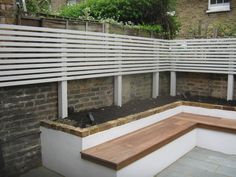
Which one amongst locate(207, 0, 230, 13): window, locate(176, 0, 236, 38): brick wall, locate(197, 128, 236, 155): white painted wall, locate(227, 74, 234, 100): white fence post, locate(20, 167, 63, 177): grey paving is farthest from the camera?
locate(207, 0, 230, 13): window

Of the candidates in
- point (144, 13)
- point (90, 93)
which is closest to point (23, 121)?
point (90, 93)

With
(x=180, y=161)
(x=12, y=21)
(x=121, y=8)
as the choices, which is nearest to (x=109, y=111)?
(x=180, y=161)

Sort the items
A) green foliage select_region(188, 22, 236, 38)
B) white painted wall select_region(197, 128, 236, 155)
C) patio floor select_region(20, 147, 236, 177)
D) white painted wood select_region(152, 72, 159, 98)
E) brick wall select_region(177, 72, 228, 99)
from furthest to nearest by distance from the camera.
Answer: green foliage select_region(188, 22, 236, 38) < white painted wood select_region(152, 72, 159, 98) < brick wall select_region(177, 72, 228, 99) < white painted wall select_region(197, 128, 236, 155) < patio floor select_region(20, 147, 236, 177)

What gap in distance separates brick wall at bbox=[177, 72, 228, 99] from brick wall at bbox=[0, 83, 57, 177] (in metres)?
3.57

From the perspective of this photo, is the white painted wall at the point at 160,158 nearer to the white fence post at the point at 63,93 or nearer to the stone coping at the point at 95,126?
the stone coping at the point at 95,126

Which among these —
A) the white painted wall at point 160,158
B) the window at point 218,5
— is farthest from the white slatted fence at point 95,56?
the window at point 218,5

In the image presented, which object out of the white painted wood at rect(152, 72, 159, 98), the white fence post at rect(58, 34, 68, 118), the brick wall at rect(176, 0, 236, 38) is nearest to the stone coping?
the white fence post at rect(58, 34, 68, 118)

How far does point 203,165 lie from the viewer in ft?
13.6

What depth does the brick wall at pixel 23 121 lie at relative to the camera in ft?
11.4

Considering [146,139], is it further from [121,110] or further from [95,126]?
[121,110]

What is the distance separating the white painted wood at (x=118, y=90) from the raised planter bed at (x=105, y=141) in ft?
2.09

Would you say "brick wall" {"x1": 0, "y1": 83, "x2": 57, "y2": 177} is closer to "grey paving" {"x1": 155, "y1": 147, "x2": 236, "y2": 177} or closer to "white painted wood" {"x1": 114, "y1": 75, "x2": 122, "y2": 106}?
"white painted wood" {"x1": 114, "y1": 75, "x2": 122, "y2": 106}

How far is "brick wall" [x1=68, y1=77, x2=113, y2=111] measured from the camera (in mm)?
4367

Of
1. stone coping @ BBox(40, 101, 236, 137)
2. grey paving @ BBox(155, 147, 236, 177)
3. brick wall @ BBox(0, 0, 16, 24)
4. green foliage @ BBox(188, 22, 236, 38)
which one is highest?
green foliage @ BBox(188, 22, 236, 38)
